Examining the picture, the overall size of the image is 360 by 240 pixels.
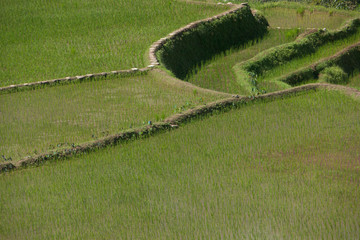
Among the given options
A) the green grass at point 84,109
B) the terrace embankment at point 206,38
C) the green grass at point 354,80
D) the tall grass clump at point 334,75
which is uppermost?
the terrace embankment at point 206,38

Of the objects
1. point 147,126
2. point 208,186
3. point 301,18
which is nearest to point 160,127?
point 147,126

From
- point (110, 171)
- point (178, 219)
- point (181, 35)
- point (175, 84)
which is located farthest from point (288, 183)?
point (181, 35)

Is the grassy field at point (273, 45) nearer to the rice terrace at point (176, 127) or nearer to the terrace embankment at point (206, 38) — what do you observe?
the rice terrace at point (176, 127)

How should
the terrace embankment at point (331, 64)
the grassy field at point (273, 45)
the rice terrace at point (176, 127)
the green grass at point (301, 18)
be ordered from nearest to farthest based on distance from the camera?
1. the rice terrace at point (176, 127)
2. the grassy field at point (273, 45)
3. the terrace embankment at point (331, 64)
4. the green grass at point (301, 18)

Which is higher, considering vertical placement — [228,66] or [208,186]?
[228,66]

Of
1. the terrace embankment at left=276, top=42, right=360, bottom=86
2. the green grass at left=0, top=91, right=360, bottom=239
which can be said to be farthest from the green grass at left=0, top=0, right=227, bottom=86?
the green grass at left=0, top=91, right=360, bottom=239

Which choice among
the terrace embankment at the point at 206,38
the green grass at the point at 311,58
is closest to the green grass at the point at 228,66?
the terrace embankment at the point at 206,38

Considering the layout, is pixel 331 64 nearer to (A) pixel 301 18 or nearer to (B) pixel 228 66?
(B) pixel 228 66
